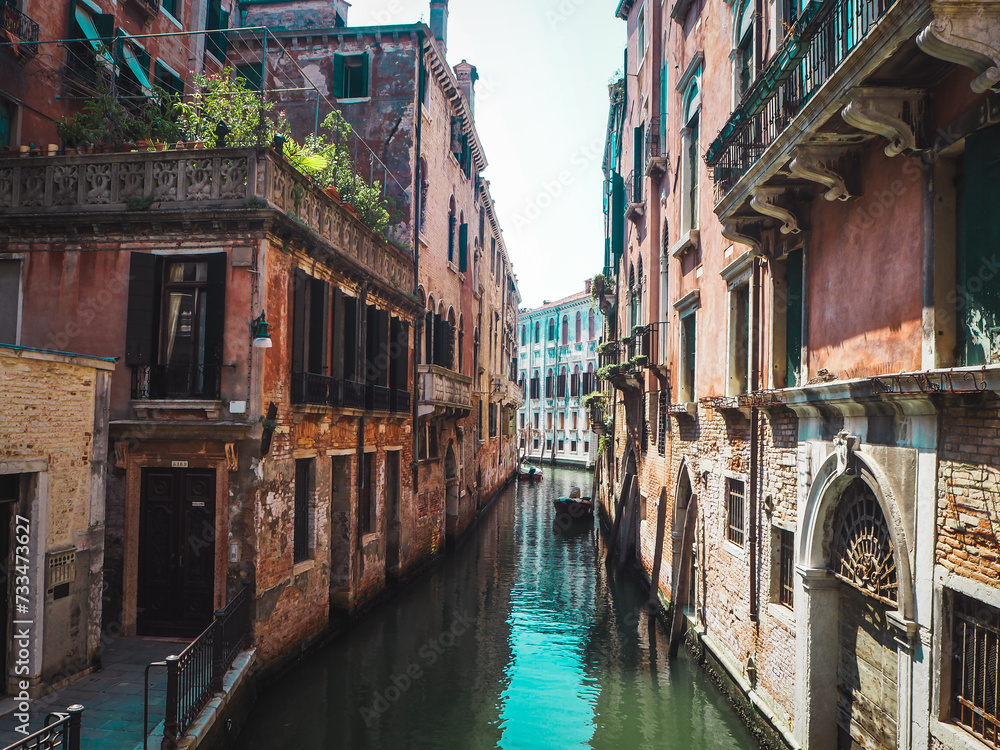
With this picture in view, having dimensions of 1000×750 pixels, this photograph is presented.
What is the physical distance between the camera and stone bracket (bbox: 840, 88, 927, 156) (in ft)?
17.3

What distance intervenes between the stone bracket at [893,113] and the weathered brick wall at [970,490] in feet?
6.07

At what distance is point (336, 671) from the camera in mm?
10883

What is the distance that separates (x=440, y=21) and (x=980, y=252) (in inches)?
811

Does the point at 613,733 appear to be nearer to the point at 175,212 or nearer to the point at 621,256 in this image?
the point at 175,212

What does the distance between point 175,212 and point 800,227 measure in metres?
7.35

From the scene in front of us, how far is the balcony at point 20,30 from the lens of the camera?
11805 millimetres

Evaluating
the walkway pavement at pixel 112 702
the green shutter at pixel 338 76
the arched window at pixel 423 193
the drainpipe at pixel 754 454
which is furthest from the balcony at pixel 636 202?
the walkway pavement at pixel 112 702

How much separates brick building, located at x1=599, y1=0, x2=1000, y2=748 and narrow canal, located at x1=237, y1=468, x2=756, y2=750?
3.15 feet

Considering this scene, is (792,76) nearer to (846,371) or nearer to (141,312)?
(846,371)

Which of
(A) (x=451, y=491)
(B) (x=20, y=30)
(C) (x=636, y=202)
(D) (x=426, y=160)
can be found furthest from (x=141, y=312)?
(A) (x=451, y=491)

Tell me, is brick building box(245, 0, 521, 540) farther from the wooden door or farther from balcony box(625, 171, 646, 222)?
the wooden door

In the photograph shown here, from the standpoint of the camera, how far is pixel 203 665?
302 inches

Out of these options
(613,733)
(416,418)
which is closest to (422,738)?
(613,733)

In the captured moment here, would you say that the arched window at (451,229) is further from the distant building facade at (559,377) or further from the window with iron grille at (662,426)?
the distant building facade at (559,377)
